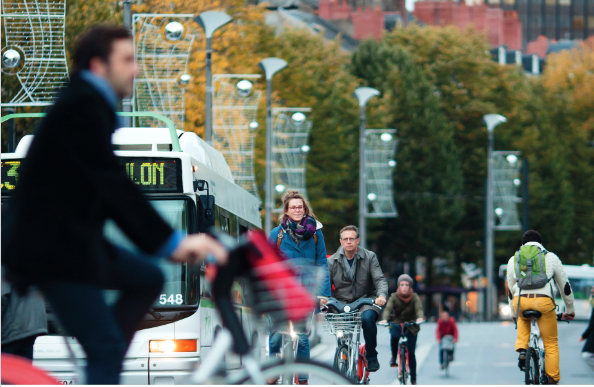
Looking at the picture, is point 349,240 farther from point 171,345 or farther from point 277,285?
point 277,285

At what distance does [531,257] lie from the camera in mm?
11656

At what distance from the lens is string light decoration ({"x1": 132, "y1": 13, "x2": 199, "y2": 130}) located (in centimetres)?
2186

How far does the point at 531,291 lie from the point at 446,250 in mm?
40428

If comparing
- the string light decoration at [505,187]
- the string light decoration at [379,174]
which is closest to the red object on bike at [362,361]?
the string light decoration at [379,174]

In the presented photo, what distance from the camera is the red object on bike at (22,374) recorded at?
11.8 ft

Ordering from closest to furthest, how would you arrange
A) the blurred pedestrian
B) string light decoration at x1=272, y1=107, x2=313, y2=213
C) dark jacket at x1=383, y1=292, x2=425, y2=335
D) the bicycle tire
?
the bicycle tire, dark jacket at x1=383, y1=292, x2=425, y2=335, the blurred pedestrian, string light decoration at x1=272, y1=107, x2=313, y2=213

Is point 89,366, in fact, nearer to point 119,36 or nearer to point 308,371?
point 308,371

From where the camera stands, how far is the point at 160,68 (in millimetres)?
22250

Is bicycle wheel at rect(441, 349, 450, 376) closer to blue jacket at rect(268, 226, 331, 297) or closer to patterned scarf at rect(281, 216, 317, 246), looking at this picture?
blue jacket at rect(268, 226, 331, 297)

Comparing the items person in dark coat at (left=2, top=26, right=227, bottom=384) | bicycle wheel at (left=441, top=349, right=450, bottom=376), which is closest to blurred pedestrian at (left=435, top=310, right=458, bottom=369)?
bicycle wheel at (left=441, top=349, right=450, bottom=376)

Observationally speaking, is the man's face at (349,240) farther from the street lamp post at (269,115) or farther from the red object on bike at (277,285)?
the street lamp post at (269,115)

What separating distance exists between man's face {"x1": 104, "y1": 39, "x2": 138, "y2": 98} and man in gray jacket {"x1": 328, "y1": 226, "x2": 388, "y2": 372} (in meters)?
7.21

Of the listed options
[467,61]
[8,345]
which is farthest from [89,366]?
[467,61]

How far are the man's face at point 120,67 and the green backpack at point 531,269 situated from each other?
8427 mm
